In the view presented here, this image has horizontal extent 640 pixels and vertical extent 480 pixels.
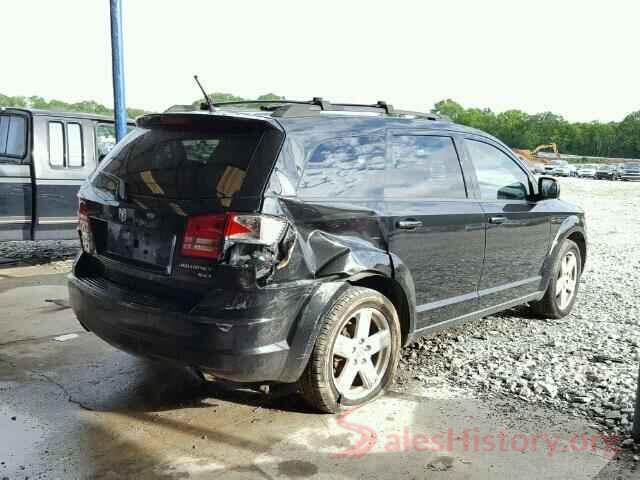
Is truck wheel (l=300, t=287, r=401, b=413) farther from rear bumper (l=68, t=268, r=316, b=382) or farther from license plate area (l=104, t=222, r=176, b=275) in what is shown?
license plate area (l=104, t=222, r=176, b=275)

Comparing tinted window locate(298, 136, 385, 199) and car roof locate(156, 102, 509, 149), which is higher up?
car roof locate(156, 102, 509, 149)

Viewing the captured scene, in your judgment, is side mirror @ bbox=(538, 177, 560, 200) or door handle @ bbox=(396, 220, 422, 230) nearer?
door handle @ bbox=(396, 220, 422, 230)

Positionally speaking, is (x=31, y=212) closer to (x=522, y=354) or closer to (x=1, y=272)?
(x=1, y=272)

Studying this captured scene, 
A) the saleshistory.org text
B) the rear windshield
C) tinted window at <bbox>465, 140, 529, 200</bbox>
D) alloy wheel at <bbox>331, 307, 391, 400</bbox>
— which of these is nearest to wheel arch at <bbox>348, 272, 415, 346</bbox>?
alloy wheel at <bbox>331, 307, 391, 400</bbox>

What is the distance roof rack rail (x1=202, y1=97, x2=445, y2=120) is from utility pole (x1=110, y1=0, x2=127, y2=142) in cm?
470

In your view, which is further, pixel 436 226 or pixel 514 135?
pixel 514 135

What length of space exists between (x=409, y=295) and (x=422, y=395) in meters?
0.64

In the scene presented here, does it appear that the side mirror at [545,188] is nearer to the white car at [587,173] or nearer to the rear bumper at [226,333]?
the rear bumper at [226,333]

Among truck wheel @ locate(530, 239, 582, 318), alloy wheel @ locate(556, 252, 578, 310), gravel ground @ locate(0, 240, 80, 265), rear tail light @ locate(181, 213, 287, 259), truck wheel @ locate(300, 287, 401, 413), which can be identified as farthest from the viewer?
gravel ground @ locate(0, 240, 80, 265)

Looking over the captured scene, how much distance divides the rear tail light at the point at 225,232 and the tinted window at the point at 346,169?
0.35 metres

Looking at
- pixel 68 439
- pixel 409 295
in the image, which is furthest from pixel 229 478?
pixel 409 295

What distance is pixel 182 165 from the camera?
11.4 feet

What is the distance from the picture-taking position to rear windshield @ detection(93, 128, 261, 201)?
331 cm

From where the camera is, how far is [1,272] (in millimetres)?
7754
